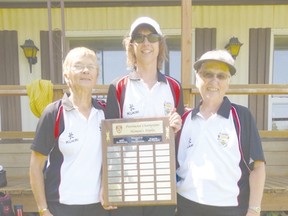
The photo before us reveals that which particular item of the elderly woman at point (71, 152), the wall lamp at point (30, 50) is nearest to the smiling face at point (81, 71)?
the elderly woman at point (71, 152)

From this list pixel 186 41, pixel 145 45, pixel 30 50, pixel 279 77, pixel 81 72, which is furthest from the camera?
pixel 279 77

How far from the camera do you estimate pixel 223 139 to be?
1.55 meters

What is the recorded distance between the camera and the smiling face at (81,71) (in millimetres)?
1529

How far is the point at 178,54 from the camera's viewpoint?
15.2 feet

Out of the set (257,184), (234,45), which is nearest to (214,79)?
(257,184)

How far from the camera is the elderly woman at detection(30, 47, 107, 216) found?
154 cm

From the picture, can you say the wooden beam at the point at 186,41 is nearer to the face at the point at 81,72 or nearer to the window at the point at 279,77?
the face at the point at 81,72

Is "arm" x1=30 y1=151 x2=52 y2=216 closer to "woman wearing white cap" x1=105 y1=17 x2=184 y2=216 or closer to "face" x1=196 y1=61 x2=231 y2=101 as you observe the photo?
"woman wearing white cap" x1=105 y1=17 x2=184 y2=216

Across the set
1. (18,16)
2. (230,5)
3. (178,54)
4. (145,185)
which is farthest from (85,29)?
(145,185)

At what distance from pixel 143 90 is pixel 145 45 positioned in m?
0.25

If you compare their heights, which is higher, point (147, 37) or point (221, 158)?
point (147, 37)

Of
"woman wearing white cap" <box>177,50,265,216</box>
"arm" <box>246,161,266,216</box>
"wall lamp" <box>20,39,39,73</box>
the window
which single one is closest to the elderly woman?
"woman wearing white cap" <box>177,50,265,216</box>

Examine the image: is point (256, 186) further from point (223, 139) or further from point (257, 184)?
point (223, 139)

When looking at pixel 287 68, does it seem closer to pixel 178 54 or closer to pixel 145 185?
pixel 178 54
